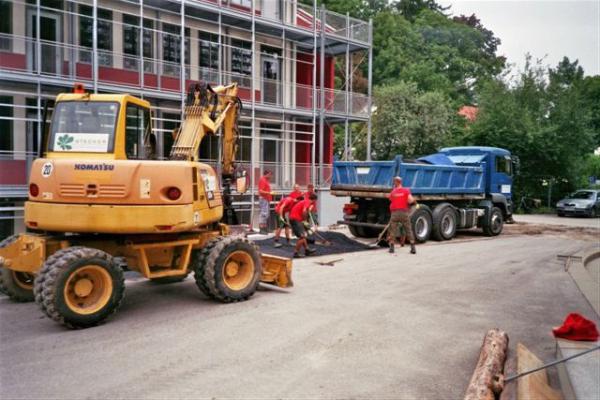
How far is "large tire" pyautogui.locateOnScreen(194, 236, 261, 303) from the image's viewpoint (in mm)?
8219

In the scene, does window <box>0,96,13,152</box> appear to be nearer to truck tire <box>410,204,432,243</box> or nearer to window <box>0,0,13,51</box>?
window <box>0,0,13,51</box>

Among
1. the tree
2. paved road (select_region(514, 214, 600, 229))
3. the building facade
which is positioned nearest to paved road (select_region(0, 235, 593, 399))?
the building facade

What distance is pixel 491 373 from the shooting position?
523 centimetres

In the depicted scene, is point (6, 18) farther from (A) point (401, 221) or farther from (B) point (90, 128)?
(A) point (401, 221)

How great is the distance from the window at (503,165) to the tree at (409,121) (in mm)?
12448

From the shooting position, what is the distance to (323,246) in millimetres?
14586

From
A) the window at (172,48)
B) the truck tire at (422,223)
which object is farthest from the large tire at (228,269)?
the window at (172,48)

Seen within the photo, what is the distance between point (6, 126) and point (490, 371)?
15.4 m

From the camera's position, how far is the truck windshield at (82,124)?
755 centimetres

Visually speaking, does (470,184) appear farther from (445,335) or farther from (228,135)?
(445,335)

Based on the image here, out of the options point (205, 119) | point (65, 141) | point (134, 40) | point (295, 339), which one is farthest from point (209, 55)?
point (295, 339)

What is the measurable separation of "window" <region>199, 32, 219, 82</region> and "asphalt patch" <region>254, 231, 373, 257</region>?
7.97 metres

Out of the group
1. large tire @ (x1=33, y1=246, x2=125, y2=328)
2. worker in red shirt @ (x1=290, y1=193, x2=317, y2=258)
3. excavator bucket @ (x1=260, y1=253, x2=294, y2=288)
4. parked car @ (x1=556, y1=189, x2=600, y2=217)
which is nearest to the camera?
large tire @ (x1=33, y1=246, x2=125, y2=328)

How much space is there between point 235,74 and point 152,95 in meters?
4.06
